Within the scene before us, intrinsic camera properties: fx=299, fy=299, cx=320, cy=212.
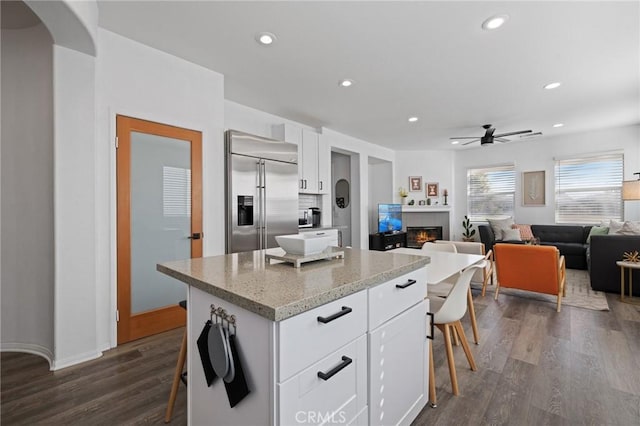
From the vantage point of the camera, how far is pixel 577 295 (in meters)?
3.82

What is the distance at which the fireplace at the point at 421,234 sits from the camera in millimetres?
7352

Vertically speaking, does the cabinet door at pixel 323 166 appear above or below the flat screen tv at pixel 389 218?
above

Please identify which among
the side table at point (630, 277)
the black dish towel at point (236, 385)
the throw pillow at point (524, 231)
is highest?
the throw pillow at point (524, 231)

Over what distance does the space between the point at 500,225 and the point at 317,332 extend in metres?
6.43

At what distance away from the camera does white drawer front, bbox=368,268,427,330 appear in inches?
48.7

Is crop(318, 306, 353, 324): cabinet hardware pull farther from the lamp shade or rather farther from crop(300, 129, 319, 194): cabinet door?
the lamp shade

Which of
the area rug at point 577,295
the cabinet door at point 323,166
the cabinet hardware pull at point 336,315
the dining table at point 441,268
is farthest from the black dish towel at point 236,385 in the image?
the cabinet door at point 323,166

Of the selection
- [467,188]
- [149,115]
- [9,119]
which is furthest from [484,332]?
[467,188]

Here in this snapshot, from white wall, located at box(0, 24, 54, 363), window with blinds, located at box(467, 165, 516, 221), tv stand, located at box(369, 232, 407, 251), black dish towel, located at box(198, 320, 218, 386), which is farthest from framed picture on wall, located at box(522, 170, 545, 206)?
white wall, located at box(0, 24, 54, 363)

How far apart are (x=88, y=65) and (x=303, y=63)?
5.84ft

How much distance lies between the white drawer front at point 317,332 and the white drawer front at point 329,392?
0.03 metres

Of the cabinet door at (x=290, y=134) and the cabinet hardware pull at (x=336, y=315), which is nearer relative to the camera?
the cabinet hardware pull at (x=336, y=315)

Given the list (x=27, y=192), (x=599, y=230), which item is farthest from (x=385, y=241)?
(x=27, y=192)

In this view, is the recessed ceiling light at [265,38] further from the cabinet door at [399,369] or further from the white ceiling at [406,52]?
the cabinet door at [399,369]
